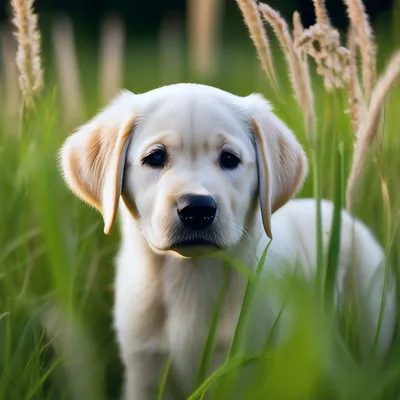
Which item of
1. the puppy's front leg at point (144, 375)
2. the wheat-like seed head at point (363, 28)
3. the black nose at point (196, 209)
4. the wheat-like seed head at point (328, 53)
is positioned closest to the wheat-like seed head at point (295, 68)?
the wheat-like seed head at point (328, 53)

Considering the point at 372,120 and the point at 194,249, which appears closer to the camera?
the point at 372,120

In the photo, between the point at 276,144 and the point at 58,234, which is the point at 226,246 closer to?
the point at 276,144

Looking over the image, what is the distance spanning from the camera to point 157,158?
2084 mm

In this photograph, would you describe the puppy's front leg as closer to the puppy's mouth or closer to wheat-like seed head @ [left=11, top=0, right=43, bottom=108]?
the puppy's mouth

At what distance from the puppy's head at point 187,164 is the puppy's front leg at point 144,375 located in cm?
39

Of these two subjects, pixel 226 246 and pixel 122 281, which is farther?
pixel 122 281

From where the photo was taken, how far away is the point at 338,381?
1.42m

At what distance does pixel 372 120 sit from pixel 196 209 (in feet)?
1.49

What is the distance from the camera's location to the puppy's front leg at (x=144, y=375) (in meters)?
2.32

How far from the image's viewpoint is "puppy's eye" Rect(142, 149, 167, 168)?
6.82ft

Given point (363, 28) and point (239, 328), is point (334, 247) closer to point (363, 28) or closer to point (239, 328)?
point (239, 328)

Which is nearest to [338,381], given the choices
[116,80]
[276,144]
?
[276,144]

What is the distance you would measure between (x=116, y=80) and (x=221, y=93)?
6.20 feet

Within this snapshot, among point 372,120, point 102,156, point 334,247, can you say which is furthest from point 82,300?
point 372,120
